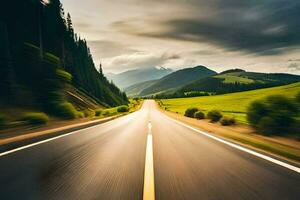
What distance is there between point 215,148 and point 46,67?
61.3ft

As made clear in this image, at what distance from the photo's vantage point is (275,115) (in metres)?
11.8

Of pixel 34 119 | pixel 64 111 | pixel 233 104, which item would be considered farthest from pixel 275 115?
pixel 233 104

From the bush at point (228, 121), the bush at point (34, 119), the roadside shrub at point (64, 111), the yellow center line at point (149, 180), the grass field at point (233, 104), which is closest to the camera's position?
the yellow center line at point (149, 180)

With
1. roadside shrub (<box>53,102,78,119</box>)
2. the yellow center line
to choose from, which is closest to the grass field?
roadside shrub (<box>53,102,78,119</box>)

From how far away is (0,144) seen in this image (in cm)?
803

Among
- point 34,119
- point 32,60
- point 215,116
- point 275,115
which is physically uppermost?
point 32,60

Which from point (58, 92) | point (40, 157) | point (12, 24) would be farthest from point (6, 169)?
point (12, 24)

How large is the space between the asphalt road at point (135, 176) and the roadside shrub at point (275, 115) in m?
5.49

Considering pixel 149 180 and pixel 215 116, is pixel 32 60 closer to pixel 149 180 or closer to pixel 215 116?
pixel 215 116

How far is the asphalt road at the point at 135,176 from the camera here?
3.80 m

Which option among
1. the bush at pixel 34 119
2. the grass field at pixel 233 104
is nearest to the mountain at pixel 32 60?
the bush at pixel 34 119

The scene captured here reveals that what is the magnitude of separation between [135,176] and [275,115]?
9.15m

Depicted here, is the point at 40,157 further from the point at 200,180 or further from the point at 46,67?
the point at 46,67

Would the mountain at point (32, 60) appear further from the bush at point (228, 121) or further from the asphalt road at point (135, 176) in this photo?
the asphalt road at point (135, 176)
